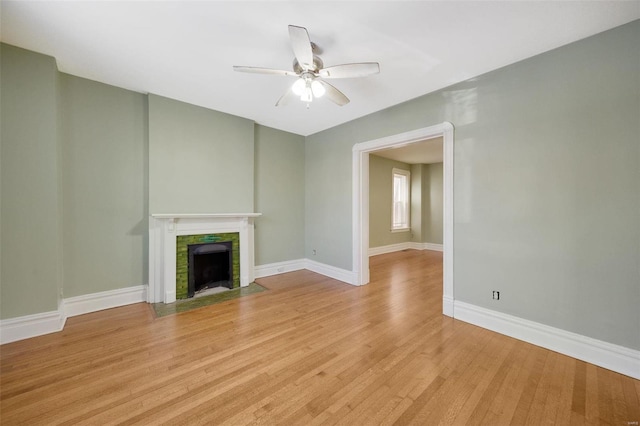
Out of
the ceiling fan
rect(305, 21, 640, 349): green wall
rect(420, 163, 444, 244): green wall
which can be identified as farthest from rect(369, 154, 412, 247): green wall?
the ceiling fan

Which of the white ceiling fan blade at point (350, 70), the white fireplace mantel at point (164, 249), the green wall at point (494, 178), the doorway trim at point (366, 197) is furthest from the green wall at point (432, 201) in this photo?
the white fireplace mantel at point (164, 249)

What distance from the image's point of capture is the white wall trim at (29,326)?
225 centimetres

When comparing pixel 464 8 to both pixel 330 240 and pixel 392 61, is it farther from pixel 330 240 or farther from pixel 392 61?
pixel 330 240

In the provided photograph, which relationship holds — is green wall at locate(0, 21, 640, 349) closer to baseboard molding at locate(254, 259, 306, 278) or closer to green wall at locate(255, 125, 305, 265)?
green wall at locate(255, 125, 305, 265)

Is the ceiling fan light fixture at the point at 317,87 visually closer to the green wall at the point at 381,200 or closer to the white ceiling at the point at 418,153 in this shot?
the white ceiling at the point at 418,153

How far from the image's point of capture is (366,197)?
13.3 ft

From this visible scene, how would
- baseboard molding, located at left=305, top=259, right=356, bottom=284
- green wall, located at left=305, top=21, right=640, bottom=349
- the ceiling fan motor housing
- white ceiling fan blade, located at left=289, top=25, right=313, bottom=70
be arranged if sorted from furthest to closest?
baseboard molding, located at left=305, top=259, right=356, bottom=284 → the ceiling fan motor housing → green wall, located at left=305, top=21, right=640, bottom=349 → white ceiling fan blade, located at left=289, top=25, right=313, bottom=70

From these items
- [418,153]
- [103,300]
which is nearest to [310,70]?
[103,300]

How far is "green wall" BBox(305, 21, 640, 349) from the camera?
6.22ft

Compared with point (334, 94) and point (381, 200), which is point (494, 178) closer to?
point (334, 94)

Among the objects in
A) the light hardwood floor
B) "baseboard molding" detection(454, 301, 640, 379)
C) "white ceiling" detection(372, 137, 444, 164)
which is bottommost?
the light hardwood floor

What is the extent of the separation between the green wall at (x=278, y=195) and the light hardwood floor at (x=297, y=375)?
1845mm

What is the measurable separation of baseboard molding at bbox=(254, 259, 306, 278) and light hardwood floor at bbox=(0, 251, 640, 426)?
151 cm

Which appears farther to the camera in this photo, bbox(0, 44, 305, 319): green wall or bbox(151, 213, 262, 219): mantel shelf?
bbox(151, 213, 262, 219): mantel shelf
